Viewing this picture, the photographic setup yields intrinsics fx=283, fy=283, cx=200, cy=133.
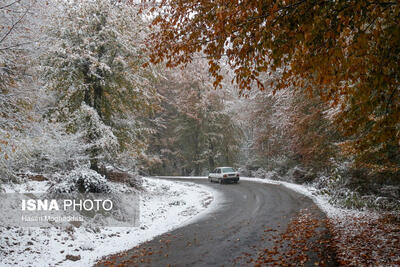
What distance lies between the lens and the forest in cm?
446

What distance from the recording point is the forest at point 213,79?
4457mm

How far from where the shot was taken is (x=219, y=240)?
8.68m

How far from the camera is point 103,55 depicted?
1466cm

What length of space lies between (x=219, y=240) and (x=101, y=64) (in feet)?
30.5

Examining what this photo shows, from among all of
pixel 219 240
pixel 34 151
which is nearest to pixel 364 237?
pixel 219 240

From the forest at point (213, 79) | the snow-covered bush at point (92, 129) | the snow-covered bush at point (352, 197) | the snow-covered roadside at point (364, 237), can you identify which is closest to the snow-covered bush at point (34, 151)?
the forest at point (213, 79)

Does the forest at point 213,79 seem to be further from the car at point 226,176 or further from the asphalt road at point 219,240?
the car at point 226,176

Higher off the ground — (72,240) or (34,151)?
(34,151)

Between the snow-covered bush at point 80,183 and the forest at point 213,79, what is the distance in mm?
172

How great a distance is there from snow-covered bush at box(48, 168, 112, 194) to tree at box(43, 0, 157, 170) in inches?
67.5

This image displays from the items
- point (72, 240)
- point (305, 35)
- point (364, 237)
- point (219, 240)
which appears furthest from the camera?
point (72, 240)

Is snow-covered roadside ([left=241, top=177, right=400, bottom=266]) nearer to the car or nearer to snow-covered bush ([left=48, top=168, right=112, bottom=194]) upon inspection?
snow-covered bush ([left=48, top=168, right=112, bottom=194])

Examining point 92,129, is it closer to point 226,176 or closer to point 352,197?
point 352,197

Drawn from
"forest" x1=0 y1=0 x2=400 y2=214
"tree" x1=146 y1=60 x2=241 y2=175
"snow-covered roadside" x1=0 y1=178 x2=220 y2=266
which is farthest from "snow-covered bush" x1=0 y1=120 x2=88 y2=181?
"tree" x1=146 y1=60 x2=241 y2=175
